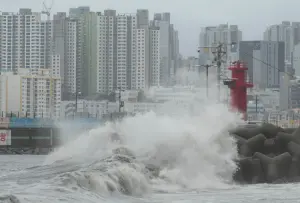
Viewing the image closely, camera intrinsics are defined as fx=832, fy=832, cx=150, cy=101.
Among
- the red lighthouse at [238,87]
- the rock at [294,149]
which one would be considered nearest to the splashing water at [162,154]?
the rock at [294,149]

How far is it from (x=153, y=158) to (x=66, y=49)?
118 m

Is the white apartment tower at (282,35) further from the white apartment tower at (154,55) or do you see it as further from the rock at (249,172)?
the rock at (249,172)

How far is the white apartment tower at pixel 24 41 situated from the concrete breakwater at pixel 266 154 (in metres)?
124

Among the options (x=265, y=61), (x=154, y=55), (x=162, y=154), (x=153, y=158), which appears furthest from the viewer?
(x=265, y=61)

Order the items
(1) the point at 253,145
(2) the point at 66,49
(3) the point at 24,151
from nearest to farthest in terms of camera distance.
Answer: (1) the point at 253,145 < (3) the point at 24,151 < (2) the point at 66,49

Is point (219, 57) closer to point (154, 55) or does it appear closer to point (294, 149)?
point (294, 149)

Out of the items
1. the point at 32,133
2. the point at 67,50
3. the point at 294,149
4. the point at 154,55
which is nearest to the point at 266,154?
the point at 294,149

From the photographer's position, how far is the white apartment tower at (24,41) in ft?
496

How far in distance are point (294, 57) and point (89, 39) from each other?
4298 centimetres

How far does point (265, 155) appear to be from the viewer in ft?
82.1

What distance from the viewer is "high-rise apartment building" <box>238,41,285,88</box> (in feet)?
366

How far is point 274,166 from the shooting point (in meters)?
24.0

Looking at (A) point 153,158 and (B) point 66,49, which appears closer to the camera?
(A) point 153,158

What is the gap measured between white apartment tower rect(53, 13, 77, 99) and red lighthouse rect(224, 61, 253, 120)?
98.5 m
